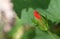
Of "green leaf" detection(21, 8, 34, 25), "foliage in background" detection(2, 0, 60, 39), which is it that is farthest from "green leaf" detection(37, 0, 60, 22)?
"green leaf" detection(21, 8, 34, 25)

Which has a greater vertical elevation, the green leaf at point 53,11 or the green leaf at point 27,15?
the green leaf at point 53,11

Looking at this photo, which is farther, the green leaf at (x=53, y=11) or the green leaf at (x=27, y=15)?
the green leaf at (x=27, y=15)

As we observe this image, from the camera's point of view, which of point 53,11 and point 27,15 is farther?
point 27,15

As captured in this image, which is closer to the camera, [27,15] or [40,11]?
[40,11]

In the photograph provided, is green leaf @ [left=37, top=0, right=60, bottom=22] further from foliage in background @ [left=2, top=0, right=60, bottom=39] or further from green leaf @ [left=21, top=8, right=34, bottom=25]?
green leaf @ [left=21, top=8, right=34, bottom=25]

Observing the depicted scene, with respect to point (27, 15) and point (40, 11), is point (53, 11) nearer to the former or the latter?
point (40, 11)

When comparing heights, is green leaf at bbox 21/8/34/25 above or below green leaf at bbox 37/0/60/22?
below

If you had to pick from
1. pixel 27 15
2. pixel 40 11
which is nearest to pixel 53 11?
pixel 40 11

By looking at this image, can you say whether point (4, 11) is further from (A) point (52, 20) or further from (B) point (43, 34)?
(A) point (52, 20)

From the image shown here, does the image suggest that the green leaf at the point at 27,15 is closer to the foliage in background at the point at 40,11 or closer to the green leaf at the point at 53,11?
the foliage in background at the point at 40,11

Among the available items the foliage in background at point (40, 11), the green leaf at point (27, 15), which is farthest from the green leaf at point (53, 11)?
the green leaf at point (27, 15)

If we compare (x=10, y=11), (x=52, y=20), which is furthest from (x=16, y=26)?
(x=52, y=20)
